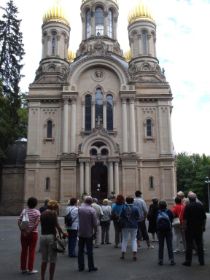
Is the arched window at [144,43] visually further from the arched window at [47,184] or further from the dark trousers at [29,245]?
the dark trousers at [29,245]

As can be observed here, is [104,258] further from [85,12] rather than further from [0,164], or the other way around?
[85,12]

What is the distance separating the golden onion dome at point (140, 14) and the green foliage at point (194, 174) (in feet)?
93.0

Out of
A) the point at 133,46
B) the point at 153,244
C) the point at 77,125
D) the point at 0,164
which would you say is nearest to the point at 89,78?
the point at 77,125

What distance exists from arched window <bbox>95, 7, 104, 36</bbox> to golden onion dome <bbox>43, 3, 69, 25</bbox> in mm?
3941

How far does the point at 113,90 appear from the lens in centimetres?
3950

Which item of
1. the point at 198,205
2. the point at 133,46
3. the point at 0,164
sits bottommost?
the point at 198,205

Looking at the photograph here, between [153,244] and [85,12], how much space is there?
40058mm

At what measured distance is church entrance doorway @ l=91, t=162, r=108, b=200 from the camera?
37469 mm

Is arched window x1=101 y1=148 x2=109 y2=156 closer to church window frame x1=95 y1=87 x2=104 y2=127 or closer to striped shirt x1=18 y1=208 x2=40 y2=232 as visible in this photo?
church window frame x1=95 y1=87 x2=104 y2=127

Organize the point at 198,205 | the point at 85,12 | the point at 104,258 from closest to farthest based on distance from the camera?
the point at 198,205, the point at 104,258, the point at 85,12

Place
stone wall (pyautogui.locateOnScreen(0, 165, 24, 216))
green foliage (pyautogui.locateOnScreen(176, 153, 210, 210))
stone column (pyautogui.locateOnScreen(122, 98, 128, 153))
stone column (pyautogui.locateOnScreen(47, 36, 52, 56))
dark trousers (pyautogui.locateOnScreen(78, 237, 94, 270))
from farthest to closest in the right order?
green foliage (pyautogui.locateOnScreen(176, 153, 210, 210))
stone column (pyautogui.locateOnScreen(47, 36, 52, 56))
stone wall (pyautogui.locateOnScreen(0, 165, 24, 216))
stone column (pyautogui.locateOnScreen(122, 98, 128, 153))
dark trousers (pyautogui.locateOnScreen(78, 237, 94, 270))

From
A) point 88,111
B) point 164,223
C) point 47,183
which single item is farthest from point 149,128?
point 164,223

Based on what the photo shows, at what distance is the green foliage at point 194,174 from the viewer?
6438cm

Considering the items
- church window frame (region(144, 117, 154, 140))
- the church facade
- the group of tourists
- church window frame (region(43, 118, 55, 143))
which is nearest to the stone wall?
the church facade
